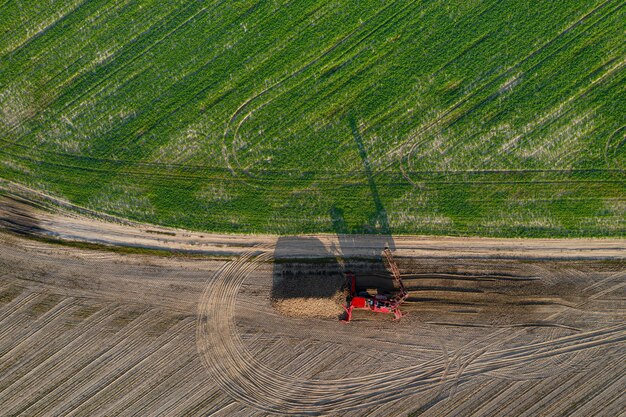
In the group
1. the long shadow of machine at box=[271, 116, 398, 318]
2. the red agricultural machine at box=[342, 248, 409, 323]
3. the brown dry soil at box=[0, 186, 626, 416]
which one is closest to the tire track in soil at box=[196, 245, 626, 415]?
the brown dry soil at box=[0, 186, 626, 416]

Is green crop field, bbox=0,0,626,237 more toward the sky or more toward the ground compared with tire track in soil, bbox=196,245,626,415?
more toward the sky

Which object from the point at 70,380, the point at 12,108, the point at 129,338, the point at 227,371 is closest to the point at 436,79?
the point at 227,371

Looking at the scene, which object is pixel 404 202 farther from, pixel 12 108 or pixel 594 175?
pixel 12 108

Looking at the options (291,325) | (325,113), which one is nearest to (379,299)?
(291,325)

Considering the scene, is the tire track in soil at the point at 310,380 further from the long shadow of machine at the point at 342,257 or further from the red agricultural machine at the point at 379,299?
the red agricultural machine at the point at 379,299

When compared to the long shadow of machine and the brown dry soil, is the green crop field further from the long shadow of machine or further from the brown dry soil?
the brown dry soil
